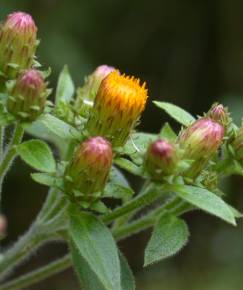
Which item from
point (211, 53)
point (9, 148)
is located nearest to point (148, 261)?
point (9, 148)

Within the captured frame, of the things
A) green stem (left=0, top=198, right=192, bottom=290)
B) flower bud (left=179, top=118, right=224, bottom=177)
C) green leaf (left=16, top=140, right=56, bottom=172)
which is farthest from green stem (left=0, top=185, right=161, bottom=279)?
green leaf (left=16, top=140, right=56, bottom=172)

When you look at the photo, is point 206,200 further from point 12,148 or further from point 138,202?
point 12,148

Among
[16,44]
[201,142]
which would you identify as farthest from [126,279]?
[16,44]

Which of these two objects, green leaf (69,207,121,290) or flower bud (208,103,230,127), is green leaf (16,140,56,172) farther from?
flower bud (208,103,230,127)

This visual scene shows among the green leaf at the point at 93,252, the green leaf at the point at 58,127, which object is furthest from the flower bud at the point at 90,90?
the green leaf at the point at 93,252

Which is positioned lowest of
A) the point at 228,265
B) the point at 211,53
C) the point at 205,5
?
the point at 228,265

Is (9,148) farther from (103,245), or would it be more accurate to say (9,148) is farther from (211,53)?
(211,53)

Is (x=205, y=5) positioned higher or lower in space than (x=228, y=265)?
higher

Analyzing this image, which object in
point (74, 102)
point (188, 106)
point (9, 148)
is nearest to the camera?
point (9, 148)
